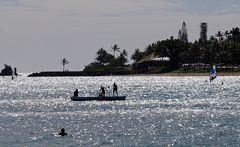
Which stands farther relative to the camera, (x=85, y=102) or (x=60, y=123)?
(x=85, y=102)

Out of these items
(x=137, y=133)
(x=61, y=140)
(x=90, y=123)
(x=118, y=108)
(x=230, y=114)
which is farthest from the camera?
(x=118, y=108)

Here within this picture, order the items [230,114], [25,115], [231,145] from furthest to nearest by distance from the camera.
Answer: [25,115] → [230,114] → [231,145]

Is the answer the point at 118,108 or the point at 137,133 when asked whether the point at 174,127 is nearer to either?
the point at 137,133

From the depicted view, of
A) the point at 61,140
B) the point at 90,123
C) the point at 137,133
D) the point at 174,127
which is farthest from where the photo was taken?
the point at 90,123

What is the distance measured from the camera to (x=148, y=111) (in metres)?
107

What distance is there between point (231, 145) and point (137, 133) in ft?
43.9

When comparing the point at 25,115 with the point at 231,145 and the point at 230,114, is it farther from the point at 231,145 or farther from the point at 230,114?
the point at 231,145

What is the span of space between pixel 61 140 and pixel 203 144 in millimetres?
13147

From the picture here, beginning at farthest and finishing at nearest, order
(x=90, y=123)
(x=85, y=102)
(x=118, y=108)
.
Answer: (x=85, y=102), (x=118, y=108), (x=90, y=123)

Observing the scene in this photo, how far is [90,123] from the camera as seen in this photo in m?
88.5

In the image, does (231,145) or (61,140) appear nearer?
(231,145)

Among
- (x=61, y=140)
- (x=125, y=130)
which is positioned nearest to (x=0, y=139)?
(x=61, y=140)

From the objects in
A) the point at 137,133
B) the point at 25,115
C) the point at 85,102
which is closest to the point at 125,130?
A: the point at 137,133

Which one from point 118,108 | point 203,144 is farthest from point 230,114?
point 203,144
